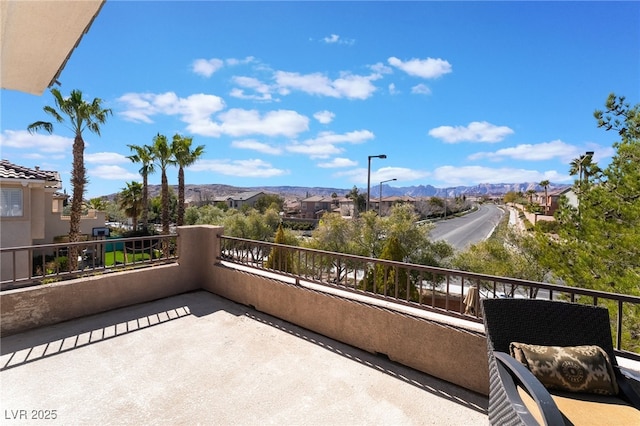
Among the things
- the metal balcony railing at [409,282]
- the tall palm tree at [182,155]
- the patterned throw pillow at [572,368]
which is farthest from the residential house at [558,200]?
the tall palm tree at [182,155]

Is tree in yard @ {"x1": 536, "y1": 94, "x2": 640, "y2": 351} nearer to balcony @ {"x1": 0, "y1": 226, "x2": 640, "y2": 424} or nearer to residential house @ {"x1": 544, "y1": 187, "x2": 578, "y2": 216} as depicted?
residential house @ {"x1": 544, "y1": 187, "x2": 578, "y2": 216}

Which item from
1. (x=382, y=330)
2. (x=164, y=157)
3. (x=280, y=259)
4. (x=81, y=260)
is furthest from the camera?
(x=164, y=157)

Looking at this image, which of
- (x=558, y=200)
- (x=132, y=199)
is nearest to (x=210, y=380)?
(x=558, y=200)

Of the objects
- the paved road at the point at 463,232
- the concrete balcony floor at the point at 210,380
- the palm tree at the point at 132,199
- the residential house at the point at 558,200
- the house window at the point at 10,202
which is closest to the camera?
the concrete balcony floor at the point at 210,380

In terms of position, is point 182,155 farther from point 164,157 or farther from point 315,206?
point 315,206

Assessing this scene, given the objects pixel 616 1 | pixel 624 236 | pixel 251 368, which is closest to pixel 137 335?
pixel 251 368

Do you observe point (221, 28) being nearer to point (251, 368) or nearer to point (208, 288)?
point (208, 288)

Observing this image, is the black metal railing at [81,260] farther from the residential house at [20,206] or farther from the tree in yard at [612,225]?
the tree in yard at [612,225]

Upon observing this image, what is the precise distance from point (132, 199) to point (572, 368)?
32192mm

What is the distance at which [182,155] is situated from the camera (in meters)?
18.4

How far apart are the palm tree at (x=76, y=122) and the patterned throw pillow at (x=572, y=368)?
1640 cm

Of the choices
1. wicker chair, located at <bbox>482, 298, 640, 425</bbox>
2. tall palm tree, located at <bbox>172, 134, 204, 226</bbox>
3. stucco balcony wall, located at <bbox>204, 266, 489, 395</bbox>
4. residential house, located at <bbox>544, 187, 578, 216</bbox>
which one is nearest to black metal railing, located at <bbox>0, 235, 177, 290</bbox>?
stucco balcony wall, located at <bbox>204, 266, 489, 395</bbox>

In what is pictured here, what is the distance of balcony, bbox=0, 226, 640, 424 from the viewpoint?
246 cm

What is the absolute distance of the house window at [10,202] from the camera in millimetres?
9484
